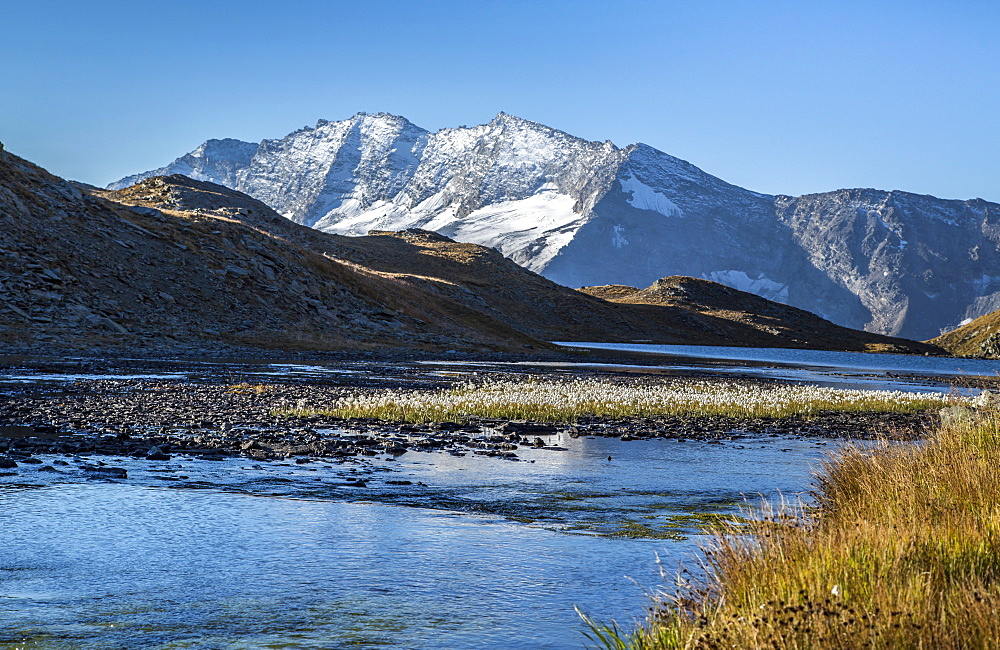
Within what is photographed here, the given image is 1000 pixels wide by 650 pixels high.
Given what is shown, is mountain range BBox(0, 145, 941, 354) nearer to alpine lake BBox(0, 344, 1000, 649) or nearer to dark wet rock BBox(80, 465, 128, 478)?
dark wet rock BBox(80, 465, 128, 478)

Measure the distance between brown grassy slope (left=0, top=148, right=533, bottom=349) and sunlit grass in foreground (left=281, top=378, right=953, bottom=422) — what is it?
37.4 m

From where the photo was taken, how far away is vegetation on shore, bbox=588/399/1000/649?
19.8 feet

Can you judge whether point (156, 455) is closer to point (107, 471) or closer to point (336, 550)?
point (107, 471)

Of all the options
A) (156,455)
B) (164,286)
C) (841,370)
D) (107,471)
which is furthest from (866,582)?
(841,370)

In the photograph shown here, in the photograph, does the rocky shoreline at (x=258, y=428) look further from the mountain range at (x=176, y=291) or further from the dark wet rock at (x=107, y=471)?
the mountain range at (x=176, y=291)

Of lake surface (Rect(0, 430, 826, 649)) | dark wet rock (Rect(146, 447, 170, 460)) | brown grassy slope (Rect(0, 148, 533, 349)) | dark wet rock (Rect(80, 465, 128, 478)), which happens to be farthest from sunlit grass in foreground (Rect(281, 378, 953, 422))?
brown grassy slope (Rect(0, 148, 533, 349))

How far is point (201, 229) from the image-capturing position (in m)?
95.1

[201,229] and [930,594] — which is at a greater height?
[201,229]

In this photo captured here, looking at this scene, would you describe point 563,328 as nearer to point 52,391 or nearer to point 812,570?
point 52,391

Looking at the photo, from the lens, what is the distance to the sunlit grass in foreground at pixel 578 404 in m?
30.8

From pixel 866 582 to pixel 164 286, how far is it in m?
77.7

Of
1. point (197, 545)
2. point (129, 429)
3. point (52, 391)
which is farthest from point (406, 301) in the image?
point (197, 545)

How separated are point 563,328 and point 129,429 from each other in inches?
5833

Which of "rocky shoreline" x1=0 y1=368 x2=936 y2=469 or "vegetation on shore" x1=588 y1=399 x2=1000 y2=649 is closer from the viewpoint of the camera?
"vegetation on shore" x1=588 y1=399 x2=1000 y2=649
